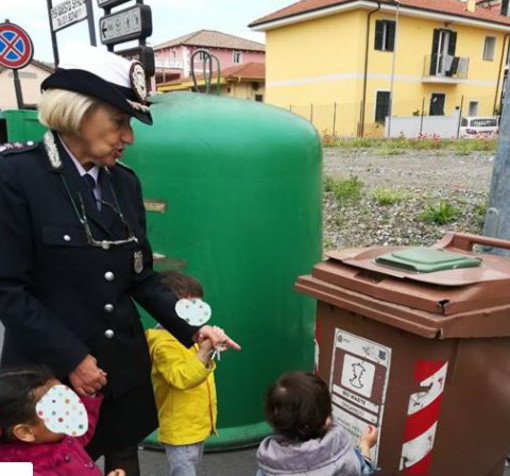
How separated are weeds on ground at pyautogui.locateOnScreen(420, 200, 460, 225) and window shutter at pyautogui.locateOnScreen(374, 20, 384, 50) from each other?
20.7 meters

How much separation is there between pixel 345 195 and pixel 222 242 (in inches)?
203

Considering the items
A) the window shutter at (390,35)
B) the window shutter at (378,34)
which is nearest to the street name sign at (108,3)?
the window shutter at (378,34)

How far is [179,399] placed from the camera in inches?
80.3

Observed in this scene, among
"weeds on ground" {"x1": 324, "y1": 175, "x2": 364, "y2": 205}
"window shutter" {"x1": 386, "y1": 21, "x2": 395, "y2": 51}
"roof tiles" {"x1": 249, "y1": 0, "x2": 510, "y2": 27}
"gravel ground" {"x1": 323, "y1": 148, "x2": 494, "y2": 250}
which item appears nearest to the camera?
"gravel ground" {"x1": 323, "y1": 148, "x2": 494, "y2": 250}

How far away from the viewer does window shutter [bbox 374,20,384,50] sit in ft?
80.3

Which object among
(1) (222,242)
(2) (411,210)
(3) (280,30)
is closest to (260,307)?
(1) (222,242)

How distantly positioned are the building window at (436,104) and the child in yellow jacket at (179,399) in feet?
92.9

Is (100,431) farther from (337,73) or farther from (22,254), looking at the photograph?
(337,73)

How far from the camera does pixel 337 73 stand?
2520cm

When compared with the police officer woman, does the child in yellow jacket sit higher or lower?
lower

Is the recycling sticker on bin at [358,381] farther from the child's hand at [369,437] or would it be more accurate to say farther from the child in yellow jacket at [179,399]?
the child in yellow jacket at [179,399]

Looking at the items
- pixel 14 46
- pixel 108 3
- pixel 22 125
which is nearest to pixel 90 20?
pixel 108 3

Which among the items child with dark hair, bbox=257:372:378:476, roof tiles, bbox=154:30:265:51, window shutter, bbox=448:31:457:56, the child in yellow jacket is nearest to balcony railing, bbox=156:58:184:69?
roof tiles, bbox=154:30:265:51

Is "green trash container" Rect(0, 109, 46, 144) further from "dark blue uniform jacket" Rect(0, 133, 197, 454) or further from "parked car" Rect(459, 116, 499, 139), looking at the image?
"parked car" Rect(459, 116, 499, 139)
